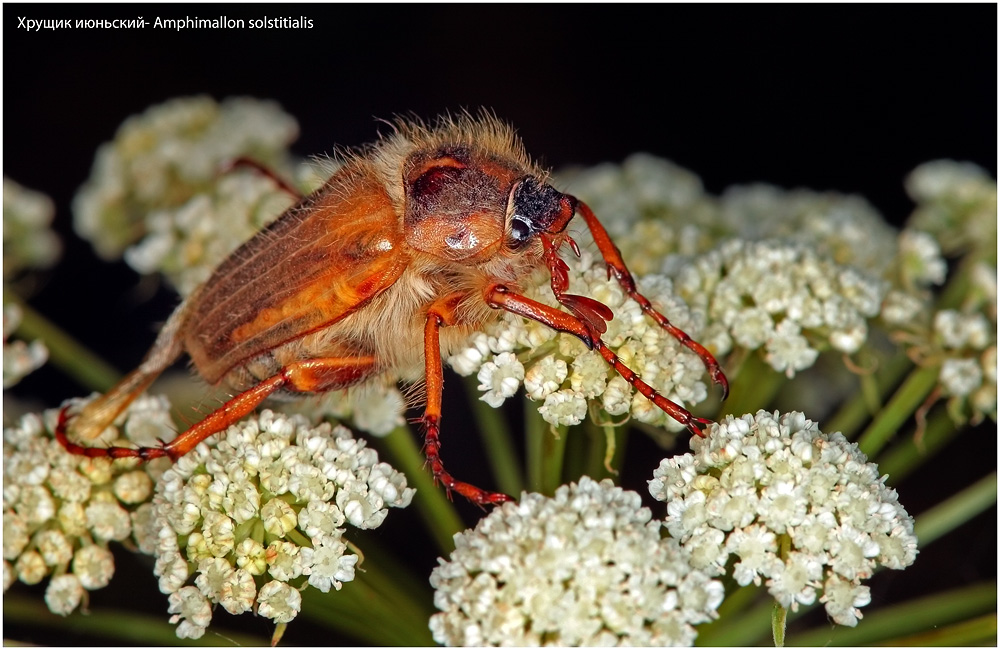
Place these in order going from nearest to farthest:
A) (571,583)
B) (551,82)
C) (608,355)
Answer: (571,583) < (608,355) < (551,82)

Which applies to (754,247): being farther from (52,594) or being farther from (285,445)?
(52,594)

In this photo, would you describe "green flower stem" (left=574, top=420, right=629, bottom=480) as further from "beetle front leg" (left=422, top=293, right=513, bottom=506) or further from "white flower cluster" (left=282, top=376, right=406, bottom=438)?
"white flower cluster" (left=282, top=376, right=406, bottom=438)

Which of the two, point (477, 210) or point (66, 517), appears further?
point (477, 210)

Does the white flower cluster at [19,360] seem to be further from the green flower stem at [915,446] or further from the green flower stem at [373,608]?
the green flower stem at [915,446]

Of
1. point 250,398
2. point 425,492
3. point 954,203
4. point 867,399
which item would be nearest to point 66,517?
point 250,398

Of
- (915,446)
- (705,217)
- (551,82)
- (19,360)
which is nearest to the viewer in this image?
(915,446)

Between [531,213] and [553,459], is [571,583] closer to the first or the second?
[553,459]
